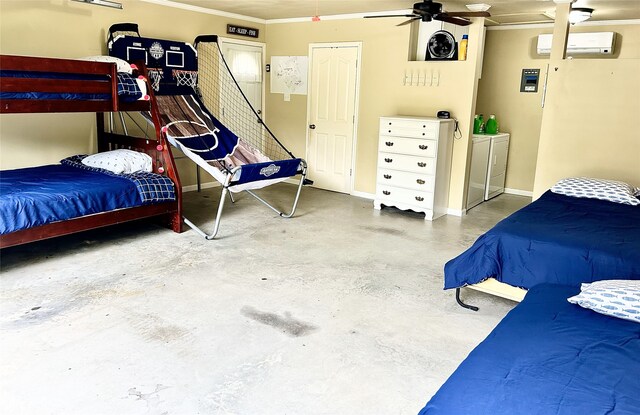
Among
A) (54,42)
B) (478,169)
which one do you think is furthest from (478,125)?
(54,42)

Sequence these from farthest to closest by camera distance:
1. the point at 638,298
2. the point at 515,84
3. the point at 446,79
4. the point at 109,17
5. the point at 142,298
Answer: the point at 515,84, the point at 446,79, the point at 109,17, the point at 142,298, the point at 638,298

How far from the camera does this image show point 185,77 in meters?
5.88

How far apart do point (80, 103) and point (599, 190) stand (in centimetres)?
433

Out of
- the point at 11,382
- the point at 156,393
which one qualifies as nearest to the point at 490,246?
the point at 156,393

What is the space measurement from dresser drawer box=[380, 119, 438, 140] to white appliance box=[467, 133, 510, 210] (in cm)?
77

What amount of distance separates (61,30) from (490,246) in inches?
180

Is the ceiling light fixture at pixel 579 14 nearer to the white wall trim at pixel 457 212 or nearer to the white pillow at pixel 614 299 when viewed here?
the white wall trim at pixel 457 212

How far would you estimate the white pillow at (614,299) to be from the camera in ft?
6.67

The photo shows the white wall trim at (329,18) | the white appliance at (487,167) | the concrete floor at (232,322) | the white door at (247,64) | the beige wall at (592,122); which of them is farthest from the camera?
the white door at (247,64)

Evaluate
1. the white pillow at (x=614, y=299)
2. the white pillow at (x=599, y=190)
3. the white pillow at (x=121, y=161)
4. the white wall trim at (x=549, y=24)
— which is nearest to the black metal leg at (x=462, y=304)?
the white pillow at (x=614, y=299)

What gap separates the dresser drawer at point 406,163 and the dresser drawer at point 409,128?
25 centimetres

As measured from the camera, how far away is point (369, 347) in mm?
2789

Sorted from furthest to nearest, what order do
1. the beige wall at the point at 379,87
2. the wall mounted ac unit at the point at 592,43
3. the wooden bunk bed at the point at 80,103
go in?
the wall mounted ac unit at the point at 592,43, the beige wall at the point at 379,87, the wooden bunk bed at the point at 80,103

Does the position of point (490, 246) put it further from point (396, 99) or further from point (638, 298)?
point (396, 99)
